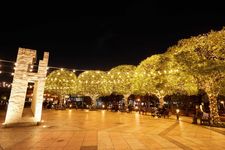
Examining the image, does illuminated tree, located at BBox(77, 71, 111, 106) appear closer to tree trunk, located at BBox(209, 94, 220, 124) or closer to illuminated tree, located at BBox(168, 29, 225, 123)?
illuminated tree, located at BBox(168, 29, 225, 123)

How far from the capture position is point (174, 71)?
18656mm

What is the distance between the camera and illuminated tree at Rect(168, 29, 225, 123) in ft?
47.7

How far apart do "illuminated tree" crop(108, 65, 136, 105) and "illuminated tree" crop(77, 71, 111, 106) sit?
4.98 ft

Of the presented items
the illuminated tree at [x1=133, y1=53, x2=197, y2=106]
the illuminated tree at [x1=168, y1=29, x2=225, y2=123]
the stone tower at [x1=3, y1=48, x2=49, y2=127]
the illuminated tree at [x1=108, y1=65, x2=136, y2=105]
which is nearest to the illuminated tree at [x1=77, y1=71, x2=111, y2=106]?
the illuminated tree at [x1=108, y1=65, x2=136, y2=105]

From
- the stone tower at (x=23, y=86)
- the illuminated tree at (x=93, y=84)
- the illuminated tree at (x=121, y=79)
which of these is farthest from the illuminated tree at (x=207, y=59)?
Answer: the illuminated tree at (x=93, y=84)

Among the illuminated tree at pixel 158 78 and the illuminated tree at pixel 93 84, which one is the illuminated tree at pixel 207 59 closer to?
the illuminated tree at pixel 158 78

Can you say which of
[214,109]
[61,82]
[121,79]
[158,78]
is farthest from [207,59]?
[61,82]

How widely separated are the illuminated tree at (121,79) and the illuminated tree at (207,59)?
17.4m

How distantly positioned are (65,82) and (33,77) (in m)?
23.5

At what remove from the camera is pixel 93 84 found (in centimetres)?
3716

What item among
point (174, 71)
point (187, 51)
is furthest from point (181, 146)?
point (174, 71)

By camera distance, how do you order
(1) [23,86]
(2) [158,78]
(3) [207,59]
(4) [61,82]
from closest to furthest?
(1) [23,86] < (3) [207,59] < (2) [158,78] < (4) [61,82]

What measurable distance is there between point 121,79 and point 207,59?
1999 cm

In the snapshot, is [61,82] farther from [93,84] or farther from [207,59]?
[207,59]
